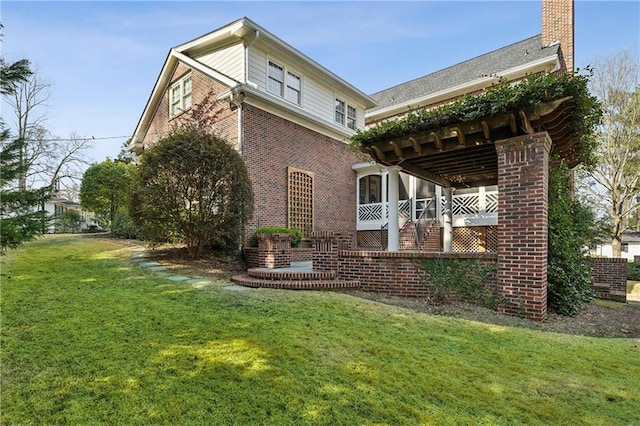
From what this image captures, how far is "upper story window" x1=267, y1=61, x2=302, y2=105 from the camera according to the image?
11.3m

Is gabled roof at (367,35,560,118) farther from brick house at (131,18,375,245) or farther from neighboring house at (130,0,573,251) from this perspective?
brick house at (131,18,375,245)

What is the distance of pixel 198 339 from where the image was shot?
3264mm

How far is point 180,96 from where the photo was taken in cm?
1287

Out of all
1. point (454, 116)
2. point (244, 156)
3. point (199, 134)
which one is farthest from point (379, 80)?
point (454, 116)

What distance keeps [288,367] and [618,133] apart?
2128 cm

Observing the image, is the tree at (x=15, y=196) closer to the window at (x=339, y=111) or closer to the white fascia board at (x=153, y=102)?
the white fascia board at (x=153, y=102)

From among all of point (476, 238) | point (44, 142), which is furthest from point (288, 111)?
point (44, 142)

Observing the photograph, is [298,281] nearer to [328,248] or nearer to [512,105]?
[328,248]

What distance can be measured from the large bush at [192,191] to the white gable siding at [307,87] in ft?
11.5

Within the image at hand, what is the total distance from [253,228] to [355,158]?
21.5 ft

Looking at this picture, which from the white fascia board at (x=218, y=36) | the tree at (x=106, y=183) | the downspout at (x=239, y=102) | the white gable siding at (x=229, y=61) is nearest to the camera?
the downspout at (x=239, y=102)

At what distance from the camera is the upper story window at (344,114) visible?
46.7 ft

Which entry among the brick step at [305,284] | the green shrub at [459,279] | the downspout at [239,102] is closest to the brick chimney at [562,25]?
the green shrub at [459,279]

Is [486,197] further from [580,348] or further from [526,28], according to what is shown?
[526,28]
